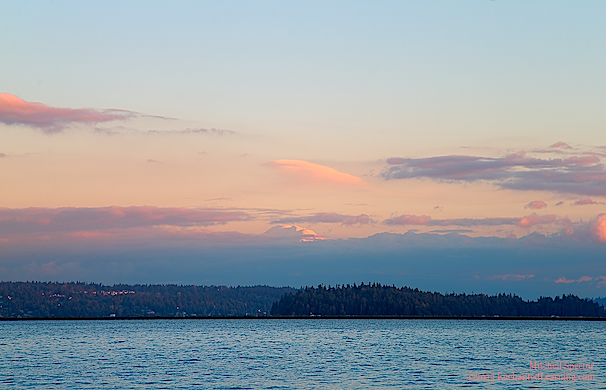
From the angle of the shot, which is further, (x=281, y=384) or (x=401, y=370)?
(x=401, y=370)

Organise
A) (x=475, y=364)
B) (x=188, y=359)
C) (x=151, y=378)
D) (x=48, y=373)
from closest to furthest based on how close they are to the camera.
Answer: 1. (x=151, y=378)
2. (x=48, y=373)
3. (x=475, y=364)
4. (x=188, y=359)

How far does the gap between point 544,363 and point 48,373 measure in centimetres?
7529

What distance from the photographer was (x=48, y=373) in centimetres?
9469

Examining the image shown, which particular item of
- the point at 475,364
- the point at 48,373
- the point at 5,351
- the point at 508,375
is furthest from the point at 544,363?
the point at 5,351

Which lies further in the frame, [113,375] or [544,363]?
[544,363]

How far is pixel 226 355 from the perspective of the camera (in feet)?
427

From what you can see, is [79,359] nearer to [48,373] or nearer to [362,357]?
[48,373]

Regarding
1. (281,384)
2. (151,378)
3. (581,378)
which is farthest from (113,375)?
(581,378)

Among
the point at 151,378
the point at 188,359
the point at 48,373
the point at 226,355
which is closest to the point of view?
the point at 151,378

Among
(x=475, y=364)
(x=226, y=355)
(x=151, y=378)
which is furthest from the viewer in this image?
(x=226, y=355)

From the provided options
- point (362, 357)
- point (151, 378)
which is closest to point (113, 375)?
point (151, 378)

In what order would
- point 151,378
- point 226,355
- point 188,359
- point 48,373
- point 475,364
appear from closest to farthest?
1. point 151,378
2. point 48,373
3. point 475,364
4. point 188,359
5. point 226,355

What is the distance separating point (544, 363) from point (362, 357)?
31.5 m

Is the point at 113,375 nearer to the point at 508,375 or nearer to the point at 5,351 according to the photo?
the point at 508,375
